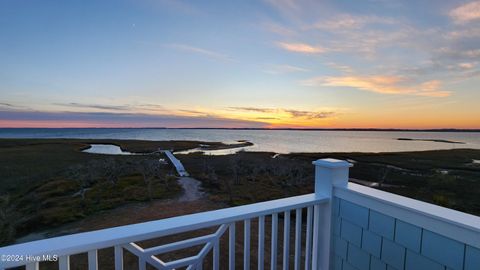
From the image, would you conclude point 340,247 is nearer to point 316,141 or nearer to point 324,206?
point 324,206

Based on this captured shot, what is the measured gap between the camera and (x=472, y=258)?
1.13 meters

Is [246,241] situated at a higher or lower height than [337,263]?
higher

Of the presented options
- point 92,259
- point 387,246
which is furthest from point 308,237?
point 92,259

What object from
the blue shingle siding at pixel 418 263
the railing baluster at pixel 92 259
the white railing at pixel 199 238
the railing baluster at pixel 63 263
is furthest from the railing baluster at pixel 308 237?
the railing baluster at pixel 63 263

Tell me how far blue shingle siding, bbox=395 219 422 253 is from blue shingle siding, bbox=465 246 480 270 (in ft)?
0.70

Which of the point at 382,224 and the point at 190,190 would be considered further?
the point at 190,190

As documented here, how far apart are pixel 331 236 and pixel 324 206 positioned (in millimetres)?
254

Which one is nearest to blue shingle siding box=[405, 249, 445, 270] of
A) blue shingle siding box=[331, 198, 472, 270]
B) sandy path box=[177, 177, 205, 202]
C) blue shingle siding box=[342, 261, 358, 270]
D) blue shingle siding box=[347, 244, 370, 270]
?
blue shingle siding box=[331, 198, 472, 270]

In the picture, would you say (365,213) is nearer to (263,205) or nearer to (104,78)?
(263,205)

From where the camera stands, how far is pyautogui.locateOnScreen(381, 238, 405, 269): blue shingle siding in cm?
148

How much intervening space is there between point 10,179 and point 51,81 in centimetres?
1001

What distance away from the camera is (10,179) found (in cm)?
1591

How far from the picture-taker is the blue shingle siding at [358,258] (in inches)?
67.3

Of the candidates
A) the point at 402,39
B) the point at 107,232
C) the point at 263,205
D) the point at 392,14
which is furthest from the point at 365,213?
the point at 402,39
